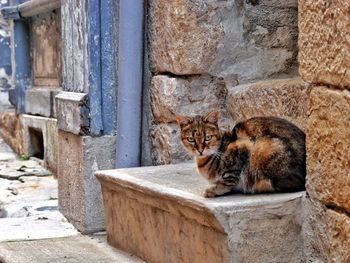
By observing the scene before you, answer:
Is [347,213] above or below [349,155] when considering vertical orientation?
below

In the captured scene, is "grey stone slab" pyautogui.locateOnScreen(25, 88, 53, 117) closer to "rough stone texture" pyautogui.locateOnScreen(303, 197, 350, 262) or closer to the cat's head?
the cat's head

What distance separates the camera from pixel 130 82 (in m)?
4.48

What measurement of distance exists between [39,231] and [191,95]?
4.02 feet

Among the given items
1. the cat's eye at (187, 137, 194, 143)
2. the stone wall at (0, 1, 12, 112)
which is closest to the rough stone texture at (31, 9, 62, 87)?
the stone wall at (0, 1, 12, 112)

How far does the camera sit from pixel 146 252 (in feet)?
12.5

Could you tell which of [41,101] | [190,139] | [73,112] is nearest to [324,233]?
[190,139]

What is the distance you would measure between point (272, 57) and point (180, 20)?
0.53 m

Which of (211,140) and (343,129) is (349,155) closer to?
(343,129)

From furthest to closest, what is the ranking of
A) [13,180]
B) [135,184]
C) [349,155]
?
[13,180]
[135,184]
[349,155]

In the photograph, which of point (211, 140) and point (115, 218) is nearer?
point (211, 140)

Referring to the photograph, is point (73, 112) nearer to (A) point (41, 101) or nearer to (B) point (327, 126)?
(B) point (327, 126)

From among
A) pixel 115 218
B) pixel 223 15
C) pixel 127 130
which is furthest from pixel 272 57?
pixel 115 218

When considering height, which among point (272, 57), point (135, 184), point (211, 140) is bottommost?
point (135, 184)

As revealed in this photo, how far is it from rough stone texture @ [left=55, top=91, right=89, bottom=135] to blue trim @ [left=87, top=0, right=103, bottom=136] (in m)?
0.04
